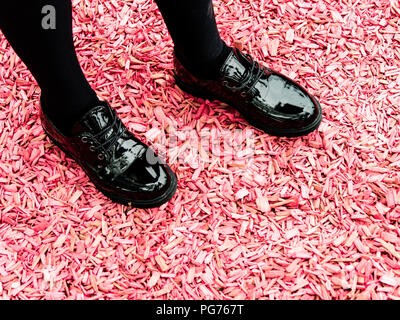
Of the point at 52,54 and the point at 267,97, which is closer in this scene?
the point at 52,54

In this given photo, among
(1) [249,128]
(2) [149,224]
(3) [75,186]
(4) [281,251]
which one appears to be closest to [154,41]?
(1) [249,128]

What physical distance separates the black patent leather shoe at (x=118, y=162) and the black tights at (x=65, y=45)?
0.06 metres

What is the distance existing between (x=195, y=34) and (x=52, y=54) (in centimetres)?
53

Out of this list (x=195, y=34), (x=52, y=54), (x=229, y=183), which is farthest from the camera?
(x=229, y=183)

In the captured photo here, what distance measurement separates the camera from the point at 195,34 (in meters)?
1.43

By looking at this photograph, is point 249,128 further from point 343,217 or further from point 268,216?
point 343,217

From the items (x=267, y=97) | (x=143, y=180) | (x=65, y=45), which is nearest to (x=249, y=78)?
(x=267, y=97)

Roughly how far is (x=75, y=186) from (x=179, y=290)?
622 mm

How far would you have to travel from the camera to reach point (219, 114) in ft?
5.72

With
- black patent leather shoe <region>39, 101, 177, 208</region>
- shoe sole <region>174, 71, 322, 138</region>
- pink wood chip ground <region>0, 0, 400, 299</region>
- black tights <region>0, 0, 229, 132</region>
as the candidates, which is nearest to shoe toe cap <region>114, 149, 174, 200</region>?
black patent leather shoe <region>39, 101, 177, 208</region>

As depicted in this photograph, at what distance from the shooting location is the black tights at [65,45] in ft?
3.52

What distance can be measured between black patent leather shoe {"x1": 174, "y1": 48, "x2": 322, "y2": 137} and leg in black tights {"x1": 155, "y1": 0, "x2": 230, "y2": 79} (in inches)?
1.7

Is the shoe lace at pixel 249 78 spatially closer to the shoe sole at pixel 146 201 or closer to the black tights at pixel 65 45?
the black tights at pixel 65 45

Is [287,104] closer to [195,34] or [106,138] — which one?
[195,34]
